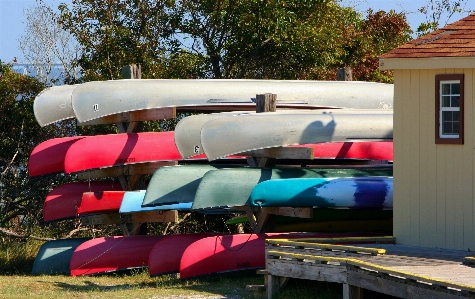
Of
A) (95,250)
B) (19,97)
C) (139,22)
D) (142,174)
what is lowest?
(95,250)

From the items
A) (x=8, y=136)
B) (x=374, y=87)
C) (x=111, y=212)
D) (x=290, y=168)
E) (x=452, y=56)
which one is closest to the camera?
(x=452, y=56)

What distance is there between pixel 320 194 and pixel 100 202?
4.34 meters

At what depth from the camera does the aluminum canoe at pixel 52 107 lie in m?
16.2

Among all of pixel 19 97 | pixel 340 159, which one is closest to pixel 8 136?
pixel 19 97

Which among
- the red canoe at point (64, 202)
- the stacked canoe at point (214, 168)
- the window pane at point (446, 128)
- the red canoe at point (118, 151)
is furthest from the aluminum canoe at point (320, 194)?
the red canoe at point (64, 202)

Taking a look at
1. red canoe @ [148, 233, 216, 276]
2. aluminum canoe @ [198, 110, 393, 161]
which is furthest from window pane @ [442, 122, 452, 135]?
red canoe @ [148, 233, 216, 276]

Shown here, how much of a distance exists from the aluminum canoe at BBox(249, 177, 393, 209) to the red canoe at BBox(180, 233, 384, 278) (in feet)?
1.67

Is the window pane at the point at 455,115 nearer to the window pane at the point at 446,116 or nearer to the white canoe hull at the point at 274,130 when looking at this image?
the window pane at the point at 446,116

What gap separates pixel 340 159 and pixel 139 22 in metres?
6.24

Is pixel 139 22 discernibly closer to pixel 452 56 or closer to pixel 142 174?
pixel 142 174

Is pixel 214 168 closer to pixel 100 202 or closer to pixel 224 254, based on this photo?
pixel 224 254

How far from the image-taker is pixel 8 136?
18531mm

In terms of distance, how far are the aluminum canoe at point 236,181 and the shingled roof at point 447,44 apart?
3.05 m

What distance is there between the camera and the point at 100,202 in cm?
1534
